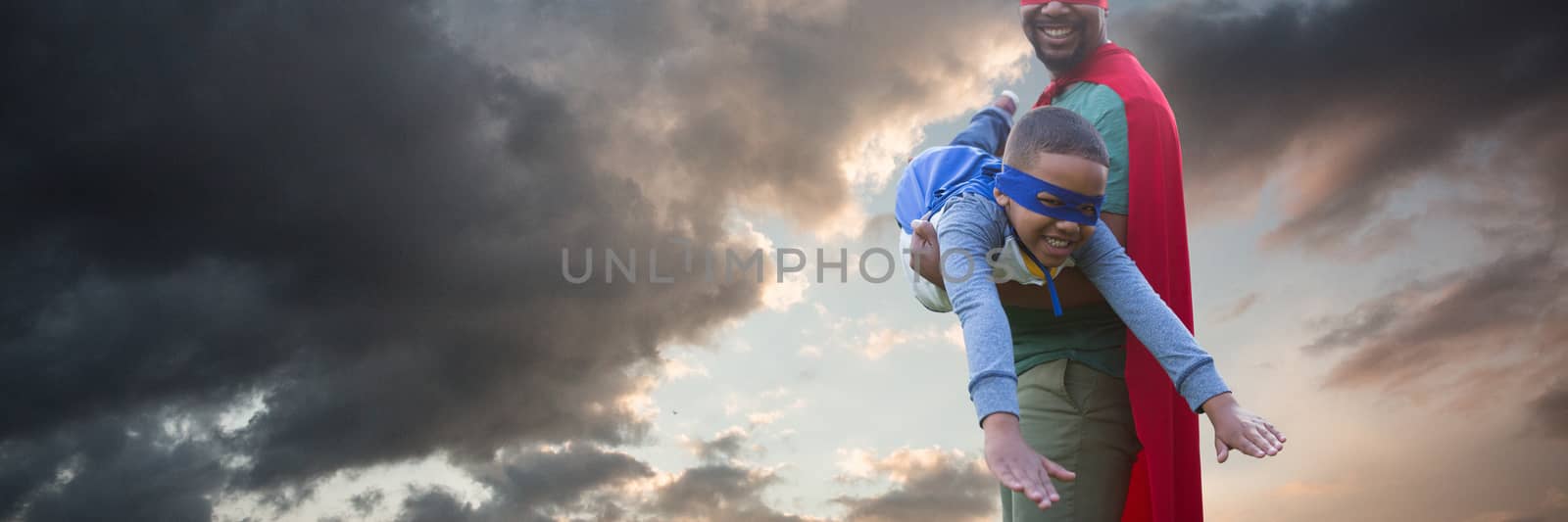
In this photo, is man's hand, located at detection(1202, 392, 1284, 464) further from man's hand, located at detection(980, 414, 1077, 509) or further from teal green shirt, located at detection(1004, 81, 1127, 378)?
man's hand, located at detection(980, 414, 1077, 509)

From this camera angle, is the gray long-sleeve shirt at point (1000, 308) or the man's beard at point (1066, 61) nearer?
the gray long-sleeve shirt at point (1000, 308)

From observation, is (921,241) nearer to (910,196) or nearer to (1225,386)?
(910,196)

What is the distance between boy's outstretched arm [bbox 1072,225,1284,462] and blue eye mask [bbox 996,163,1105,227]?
268mm

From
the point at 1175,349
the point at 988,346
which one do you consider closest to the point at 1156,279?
the point at 1175,349

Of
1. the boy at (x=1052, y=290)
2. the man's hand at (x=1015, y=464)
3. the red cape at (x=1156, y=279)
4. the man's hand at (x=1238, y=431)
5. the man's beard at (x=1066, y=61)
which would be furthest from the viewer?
the man's beard at (x=1066, y=61)

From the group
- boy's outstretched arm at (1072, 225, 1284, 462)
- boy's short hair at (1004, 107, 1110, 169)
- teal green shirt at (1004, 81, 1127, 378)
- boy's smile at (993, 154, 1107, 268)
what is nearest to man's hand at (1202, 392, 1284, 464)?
boy's outstretched arm at (1072, 225, 1284, 462)

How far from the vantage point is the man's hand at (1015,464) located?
287cm

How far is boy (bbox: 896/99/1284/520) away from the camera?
10.0ft

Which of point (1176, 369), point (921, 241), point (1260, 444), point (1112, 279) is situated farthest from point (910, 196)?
point (1260, 444)

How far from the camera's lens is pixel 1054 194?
341 cm

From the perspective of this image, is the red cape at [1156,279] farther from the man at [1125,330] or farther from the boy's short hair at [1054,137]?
the boy's short hair at [1054,137]

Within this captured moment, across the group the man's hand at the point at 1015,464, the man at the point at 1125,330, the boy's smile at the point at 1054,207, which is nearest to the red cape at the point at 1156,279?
the man at the point at 1125,330

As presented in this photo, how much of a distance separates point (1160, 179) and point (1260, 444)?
1263 millimetres

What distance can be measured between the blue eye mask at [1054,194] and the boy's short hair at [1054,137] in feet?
0.20
